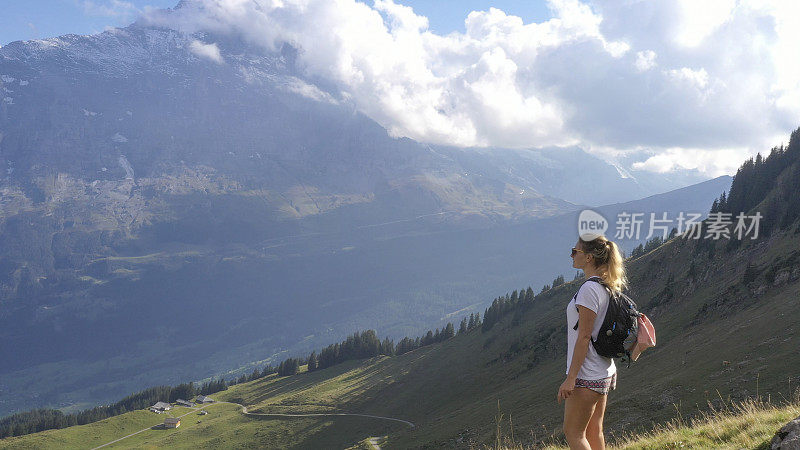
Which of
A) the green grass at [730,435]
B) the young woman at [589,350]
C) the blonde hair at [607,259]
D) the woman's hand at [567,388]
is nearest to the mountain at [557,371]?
the green grass at [730,435]

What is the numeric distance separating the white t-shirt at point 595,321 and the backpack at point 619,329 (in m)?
0.07

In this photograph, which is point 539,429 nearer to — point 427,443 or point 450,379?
point 427,443

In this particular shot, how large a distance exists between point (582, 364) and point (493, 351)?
404ft

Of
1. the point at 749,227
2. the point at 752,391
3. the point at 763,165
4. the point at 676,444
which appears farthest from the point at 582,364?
the point at 763,165

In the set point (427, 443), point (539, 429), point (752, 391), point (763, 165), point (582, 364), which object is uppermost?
point (763, 165)

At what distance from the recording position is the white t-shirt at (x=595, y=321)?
22.5ft

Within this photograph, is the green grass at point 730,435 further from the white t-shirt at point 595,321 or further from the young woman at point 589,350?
the white t-shirt at point 595,321

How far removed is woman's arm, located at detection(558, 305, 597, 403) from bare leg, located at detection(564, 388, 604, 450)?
1.07 feet

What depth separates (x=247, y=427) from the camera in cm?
12312

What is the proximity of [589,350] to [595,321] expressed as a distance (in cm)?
52

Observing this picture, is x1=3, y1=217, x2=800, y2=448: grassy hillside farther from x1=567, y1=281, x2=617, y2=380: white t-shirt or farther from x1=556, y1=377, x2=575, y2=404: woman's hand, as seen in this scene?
x1=556, y1=377, x2=575, y2=404: woman's hand

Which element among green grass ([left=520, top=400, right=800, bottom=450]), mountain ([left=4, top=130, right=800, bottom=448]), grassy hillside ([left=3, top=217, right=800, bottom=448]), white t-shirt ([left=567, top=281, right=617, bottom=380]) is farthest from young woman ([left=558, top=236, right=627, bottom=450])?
grassy hillside ([left=3, top=217, right=800, bottom=448])

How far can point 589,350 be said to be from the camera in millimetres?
7180

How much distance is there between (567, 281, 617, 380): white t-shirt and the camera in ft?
22.5
